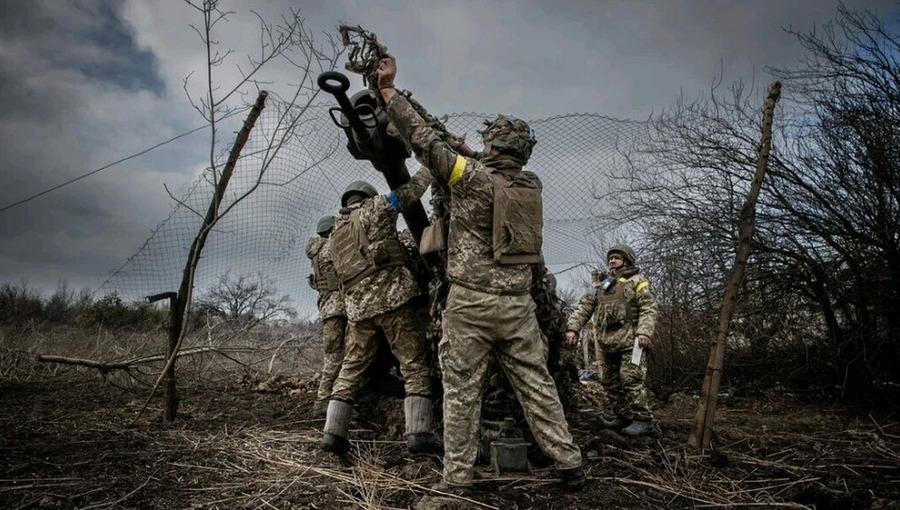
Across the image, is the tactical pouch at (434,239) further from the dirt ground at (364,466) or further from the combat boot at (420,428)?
the dirt ground at (364,466)

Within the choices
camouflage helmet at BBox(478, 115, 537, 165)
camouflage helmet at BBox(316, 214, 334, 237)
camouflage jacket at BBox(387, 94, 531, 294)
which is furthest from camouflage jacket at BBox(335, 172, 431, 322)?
camouflage helmet at BBox(316, 214, 334, 237)

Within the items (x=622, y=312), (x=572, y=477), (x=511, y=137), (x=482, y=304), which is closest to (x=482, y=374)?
(x=482, y=304)

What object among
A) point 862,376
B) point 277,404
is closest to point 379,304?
point 277,404

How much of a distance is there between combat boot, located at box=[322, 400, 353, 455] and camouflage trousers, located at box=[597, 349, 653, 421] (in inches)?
107

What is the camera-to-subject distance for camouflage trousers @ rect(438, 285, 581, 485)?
3420 millimetres

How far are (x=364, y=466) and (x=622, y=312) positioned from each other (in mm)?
3052

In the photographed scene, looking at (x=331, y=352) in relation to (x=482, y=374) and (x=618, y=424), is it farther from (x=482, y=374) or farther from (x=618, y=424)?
(x=618, y=424)

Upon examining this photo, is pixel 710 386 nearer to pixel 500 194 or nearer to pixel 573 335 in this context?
pixel 573 335

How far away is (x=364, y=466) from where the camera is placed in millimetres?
4004

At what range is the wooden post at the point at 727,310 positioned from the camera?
421 cm

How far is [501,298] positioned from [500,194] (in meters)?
0.65

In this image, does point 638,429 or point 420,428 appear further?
point 638,429

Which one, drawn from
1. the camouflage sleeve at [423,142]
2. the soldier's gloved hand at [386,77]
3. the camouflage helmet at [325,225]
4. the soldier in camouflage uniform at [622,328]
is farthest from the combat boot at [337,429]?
the camouflage helmet at [325,225]

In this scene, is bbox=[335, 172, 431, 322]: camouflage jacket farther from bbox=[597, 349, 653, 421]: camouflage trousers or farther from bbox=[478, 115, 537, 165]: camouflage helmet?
bbox=[597, 349, 653, 421]: camouflage trousers
